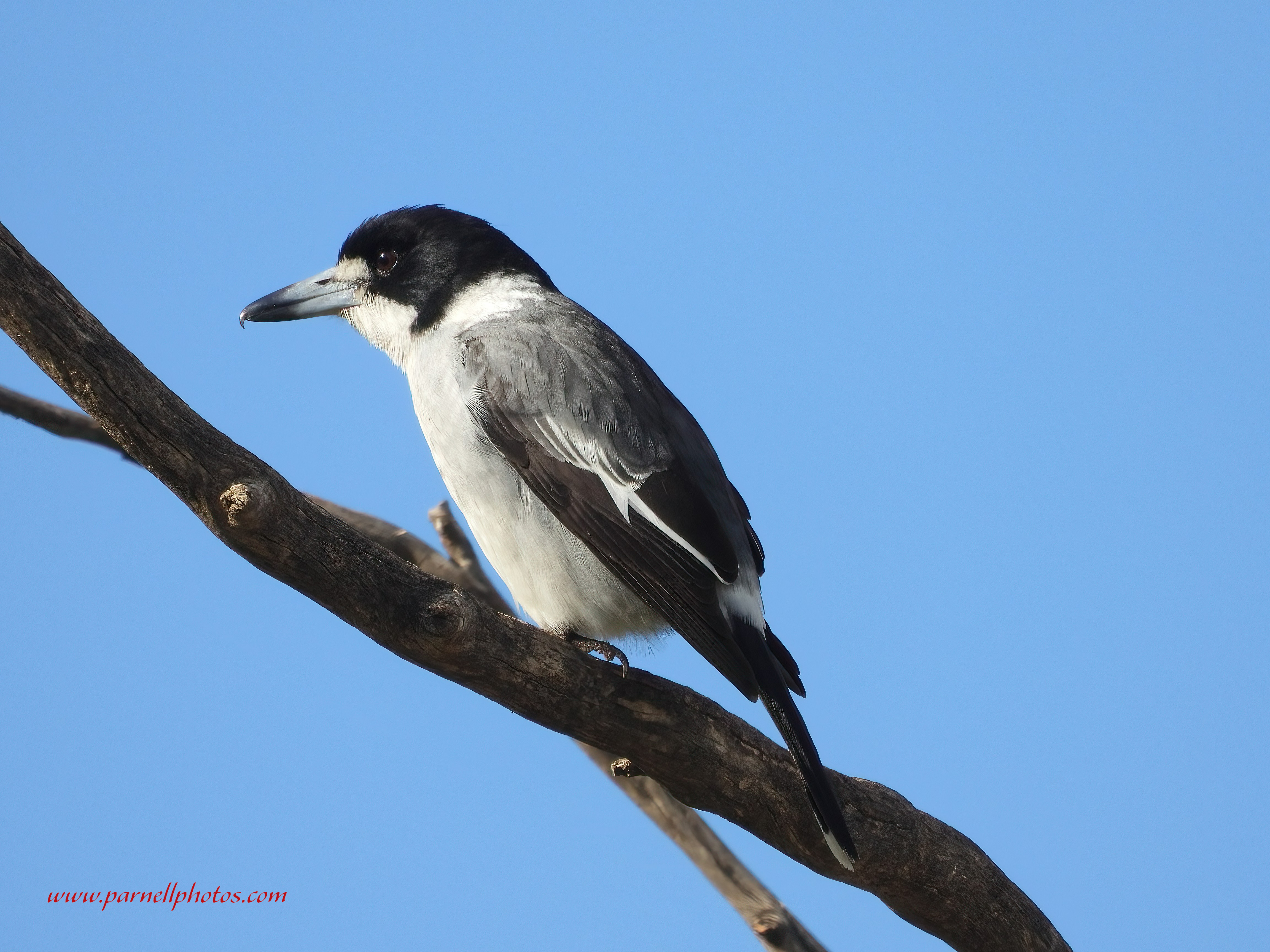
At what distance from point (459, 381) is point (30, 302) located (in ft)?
5.53

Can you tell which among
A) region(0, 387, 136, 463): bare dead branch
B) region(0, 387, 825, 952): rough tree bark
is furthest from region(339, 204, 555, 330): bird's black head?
region(0, 387, 136, 463): bare dead branch

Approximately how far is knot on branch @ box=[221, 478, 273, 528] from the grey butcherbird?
4.10ft

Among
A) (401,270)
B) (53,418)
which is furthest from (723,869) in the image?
(53,418)

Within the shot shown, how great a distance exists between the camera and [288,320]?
4.95 metres

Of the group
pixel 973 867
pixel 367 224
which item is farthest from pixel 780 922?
pixel 367 224

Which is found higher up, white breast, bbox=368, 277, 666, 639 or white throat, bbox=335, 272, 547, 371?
white throat, bbox=335, 272, 547, 371

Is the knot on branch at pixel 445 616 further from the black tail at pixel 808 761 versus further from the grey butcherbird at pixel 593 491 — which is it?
the black tail at pixel 808 761

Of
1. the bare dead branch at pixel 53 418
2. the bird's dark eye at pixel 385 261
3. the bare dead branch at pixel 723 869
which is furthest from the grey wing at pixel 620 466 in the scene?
the bare dead branch at pixel 53 418

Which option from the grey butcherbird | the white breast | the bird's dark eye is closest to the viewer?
the grey butcherbird

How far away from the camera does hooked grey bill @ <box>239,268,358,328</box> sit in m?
4.91

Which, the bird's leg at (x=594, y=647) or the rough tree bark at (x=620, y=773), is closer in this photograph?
the bird's leg at (x=594, y=647)

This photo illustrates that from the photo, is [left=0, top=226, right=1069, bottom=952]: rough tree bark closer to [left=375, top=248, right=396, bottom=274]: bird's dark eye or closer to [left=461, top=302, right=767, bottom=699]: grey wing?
[left=461, top=302, right=767, bottom=699]: grey wing

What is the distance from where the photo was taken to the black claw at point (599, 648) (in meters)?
3.67

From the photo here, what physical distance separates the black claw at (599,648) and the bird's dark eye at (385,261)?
1836mm
